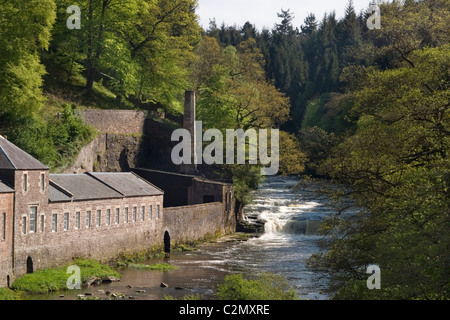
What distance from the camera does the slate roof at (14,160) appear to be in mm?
40344

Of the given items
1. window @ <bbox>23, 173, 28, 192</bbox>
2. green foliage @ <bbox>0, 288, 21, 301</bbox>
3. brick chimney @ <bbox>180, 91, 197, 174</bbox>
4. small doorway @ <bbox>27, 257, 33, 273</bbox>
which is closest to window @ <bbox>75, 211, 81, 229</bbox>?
small doorway @ <bbox>27, 257, 33, 273</bbox>

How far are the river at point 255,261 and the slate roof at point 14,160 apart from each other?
6536 mm

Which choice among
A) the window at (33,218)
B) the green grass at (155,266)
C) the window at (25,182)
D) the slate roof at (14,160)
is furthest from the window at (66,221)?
the green grass at (155,266)

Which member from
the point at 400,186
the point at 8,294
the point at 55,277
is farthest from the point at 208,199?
the point at 400,186

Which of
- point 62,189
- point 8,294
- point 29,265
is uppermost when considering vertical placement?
point 62,189

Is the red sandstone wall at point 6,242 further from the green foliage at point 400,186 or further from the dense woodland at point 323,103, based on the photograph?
the green foliage at point 400,186

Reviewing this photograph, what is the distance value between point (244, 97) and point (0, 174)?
40.1 m

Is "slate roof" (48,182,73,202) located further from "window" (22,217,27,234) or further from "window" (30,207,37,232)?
"window" (22,217,27,234)

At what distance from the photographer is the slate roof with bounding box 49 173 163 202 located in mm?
46531

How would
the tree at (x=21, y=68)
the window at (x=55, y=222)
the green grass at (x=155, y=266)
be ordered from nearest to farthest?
the window at (x=55, y=222), the green grass at (x=155, y=266), the tree at (x=21, y=68)

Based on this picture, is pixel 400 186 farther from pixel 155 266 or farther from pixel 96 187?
pixel 96 187

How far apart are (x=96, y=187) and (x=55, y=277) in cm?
1081

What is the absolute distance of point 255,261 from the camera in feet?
172
